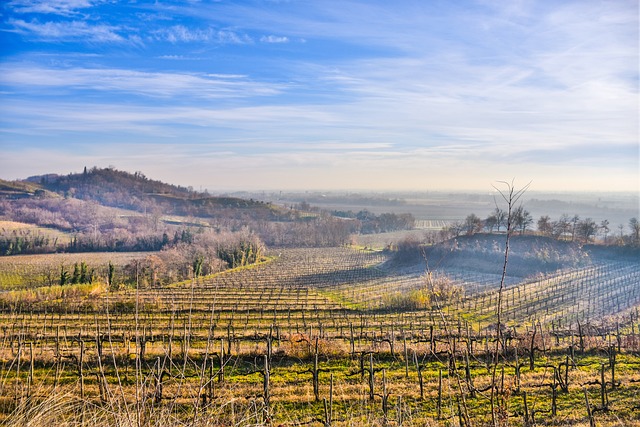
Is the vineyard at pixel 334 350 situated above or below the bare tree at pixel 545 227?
below

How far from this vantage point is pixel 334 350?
48.7 ft

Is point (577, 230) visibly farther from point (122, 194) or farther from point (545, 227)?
point (122, 194)

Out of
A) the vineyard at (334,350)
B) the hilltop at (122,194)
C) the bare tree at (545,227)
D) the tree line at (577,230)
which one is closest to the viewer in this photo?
the vineyard at (334,350)

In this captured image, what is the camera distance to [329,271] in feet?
166

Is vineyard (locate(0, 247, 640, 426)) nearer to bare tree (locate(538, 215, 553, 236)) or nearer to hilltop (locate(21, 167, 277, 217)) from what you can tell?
bare tree (locate(538, 215, 553, 236))

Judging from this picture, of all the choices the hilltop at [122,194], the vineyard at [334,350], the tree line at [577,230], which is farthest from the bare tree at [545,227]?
the hilltop at [122,194]

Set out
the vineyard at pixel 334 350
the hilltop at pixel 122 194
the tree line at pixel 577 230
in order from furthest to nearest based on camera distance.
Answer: the hilltop at pixel 122 194, the tree line at pixel 577 230, the vineyard at pixel 334 350

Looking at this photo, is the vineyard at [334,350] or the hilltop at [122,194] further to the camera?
the hilltop at [122,194]

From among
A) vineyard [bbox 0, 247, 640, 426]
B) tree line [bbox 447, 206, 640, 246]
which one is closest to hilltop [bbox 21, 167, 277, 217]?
vineyard [bbox 0, 247, 640, 426]

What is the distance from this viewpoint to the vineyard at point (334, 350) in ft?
14.4

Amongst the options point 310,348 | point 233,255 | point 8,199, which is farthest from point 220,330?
point 8,199

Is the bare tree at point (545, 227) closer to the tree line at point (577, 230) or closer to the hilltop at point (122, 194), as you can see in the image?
the tree line at point (577, 230)

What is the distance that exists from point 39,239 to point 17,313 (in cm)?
4397

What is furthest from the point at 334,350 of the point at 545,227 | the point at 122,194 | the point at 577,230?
the point at 122,194
